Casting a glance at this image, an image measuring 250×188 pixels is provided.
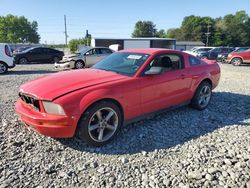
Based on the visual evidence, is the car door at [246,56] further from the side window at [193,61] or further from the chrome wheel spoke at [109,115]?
the chrome wheel spoke at [109,115]

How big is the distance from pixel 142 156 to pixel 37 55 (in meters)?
18.2

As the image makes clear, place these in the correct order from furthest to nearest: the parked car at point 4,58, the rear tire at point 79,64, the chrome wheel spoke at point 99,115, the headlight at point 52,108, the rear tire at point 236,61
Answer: the rear tire at point 236,61, the rear tire at point 79,64, the parked car at point 4,58, the chrome wheel spoke at point 99,115, the headlight at point 52,108

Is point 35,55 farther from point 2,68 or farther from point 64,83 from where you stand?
point 64,83

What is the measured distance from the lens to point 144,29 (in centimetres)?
10894

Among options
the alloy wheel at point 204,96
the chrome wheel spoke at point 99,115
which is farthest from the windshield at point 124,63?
the alloy wheel at point 204,96

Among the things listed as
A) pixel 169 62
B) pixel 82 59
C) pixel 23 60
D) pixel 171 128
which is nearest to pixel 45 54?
pixel 23 60

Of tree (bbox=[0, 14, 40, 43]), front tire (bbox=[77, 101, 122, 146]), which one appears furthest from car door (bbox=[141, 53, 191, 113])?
tree (bbox=[0, 14, 40, 43])

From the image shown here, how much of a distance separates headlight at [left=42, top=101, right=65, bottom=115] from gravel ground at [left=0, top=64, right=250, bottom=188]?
65 centimetres

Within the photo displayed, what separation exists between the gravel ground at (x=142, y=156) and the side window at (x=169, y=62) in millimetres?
1063

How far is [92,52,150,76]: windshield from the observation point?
4547mm

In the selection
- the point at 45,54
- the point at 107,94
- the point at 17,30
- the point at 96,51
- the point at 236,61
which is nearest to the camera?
the point at 107,94

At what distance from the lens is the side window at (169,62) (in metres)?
4.96

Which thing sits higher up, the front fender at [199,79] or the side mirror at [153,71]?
the side mirror at [153,71]

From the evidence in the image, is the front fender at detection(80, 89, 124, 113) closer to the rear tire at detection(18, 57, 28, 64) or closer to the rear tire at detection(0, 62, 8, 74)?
the rear tire at detection(0, 62, 8, 74)
